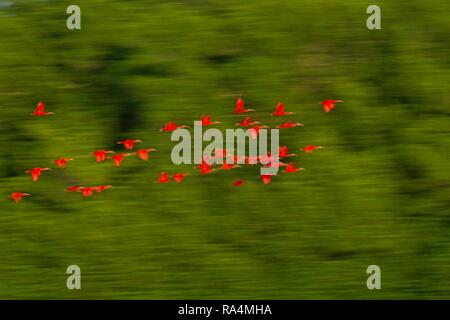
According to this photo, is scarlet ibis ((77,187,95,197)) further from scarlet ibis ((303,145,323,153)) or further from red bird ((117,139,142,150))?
scarlet ibis ((303,145,323,153))

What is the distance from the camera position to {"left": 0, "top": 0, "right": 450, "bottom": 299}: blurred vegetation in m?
5.96

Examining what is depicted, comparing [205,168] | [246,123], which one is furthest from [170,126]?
[246,123]

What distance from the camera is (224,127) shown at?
6.08m

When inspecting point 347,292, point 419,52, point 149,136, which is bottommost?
point 347,292

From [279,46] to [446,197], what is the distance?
4.35 feet

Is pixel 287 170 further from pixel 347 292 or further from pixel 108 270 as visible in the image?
pixel 108 270

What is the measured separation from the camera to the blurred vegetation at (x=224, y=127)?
596 cm

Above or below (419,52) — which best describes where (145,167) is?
below

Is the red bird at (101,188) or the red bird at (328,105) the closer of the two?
the red bird at (101,188)

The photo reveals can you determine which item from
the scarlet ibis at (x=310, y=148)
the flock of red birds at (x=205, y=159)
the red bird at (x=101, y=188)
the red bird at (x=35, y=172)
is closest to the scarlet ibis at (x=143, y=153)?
the flock of red birds at (x=205, y=159)

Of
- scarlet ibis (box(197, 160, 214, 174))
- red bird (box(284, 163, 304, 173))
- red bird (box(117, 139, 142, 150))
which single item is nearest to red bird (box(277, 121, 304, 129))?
red bird (box(284, 163, 304, 173))

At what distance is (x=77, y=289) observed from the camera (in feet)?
19.5

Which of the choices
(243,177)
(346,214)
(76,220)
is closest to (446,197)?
(346,214)

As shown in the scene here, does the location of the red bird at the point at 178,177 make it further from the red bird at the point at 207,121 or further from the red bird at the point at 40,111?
the red bird at the point at 40,111
